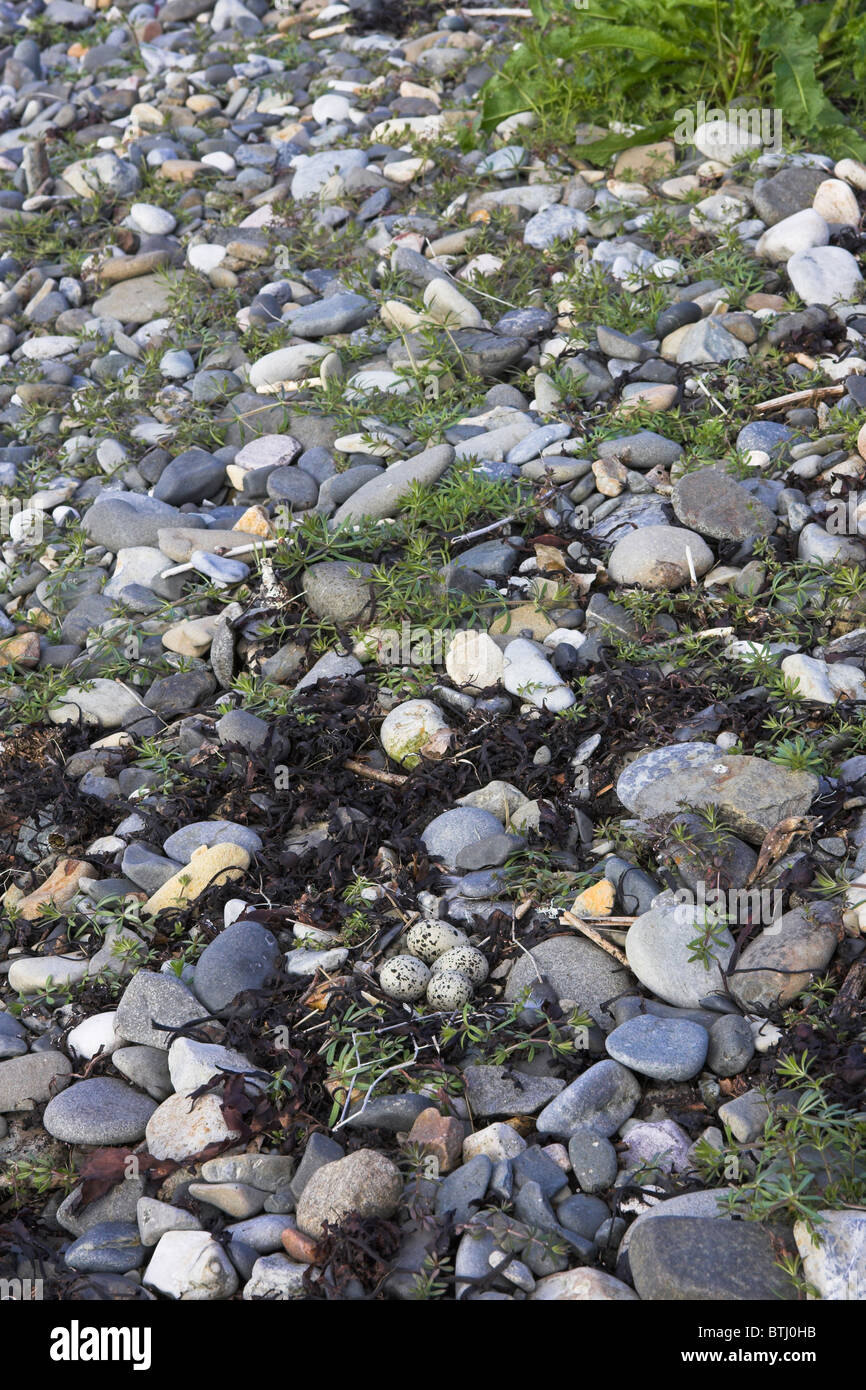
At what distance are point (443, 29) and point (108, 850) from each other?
6.20 metres

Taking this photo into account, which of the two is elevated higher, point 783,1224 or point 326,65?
point 326,65

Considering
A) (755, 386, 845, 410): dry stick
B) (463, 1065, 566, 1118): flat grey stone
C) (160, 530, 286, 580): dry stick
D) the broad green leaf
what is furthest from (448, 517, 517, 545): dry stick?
the broad green leaf

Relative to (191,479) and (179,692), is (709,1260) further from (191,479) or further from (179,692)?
(191,479)

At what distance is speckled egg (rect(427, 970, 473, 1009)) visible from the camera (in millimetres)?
2801

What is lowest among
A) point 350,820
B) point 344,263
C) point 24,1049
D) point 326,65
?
point 24,1049

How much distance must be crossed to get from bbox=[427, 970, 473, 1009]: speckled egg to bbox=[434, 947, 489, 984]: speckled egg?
27mm

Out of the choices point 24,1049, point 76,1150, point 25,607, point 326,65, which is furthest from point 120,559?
point 326,65

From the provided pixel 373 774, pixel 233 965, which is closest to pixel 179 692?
pixel 373 774

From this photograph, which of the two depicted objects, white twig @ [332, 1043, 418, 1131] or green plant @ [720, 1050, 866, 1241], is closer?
green plant @ [720, 1050, 866, 1241]

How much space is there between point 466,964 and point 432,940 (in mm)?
117

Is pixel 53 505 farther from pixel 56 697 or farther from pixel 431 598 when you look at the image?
pixel 431 598

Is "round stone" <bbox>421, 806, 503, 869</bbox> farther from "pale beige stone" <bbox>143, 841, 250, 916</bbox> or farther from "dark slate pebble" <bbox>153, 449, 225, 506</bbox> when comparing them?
"dark slate pebble" <bbox>153, 449, 225, 506</bbox>

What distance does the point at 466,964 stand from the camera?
9.39 feet

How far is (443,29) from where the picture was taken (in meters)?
7.45
